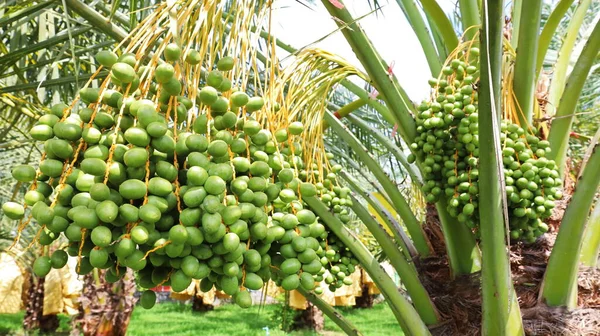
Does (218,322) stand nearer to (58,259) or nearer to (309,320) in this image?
(309,320)

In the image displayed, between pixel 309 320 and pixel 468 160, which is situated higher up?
pixel 468 160

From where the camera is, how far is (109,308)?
16.7 feet

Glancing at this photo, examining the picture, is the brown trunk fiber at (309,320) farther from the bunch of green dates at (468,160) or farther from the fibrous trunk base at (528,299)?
the bunch of green dates at (468,160)

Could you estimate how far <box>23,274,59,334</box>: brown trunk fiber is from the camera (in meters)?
8.38

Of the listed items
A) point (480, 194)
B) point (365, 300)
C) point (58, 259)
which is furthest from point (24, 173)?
point (365, 300)

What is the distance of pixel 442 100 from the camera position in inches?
A: 57.6

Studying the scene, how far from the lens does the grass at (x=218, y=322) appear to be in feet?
28.1

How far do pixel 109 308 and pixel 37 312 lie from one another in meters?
4.16

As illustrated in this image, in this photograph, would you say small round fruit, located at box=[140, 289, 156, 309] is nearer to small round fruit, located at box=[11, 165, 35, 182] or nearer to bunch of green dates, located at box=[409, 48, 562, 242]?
small round fruit, located at box=[11, 165, 35, 182]

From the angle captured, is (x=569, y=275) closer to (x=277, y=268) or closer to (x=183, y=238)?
(x=277, y=268)

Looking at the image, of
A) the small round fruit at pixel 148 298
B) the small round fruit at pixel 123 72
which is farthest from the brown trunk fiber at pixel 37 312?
the small round fruit at pixel 123 72

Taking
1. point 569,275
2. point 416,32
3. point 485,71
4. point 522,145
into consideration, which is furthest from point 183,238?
point 416,32

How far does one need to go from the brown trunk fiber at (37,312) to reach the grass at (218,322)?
20 cm

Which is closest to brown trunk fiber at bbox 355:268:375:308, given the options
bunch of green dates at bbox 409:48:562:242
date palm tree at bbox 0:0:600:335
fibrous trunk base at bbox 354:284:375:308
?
fibrous trunk base at bbox 354:284:375:308
